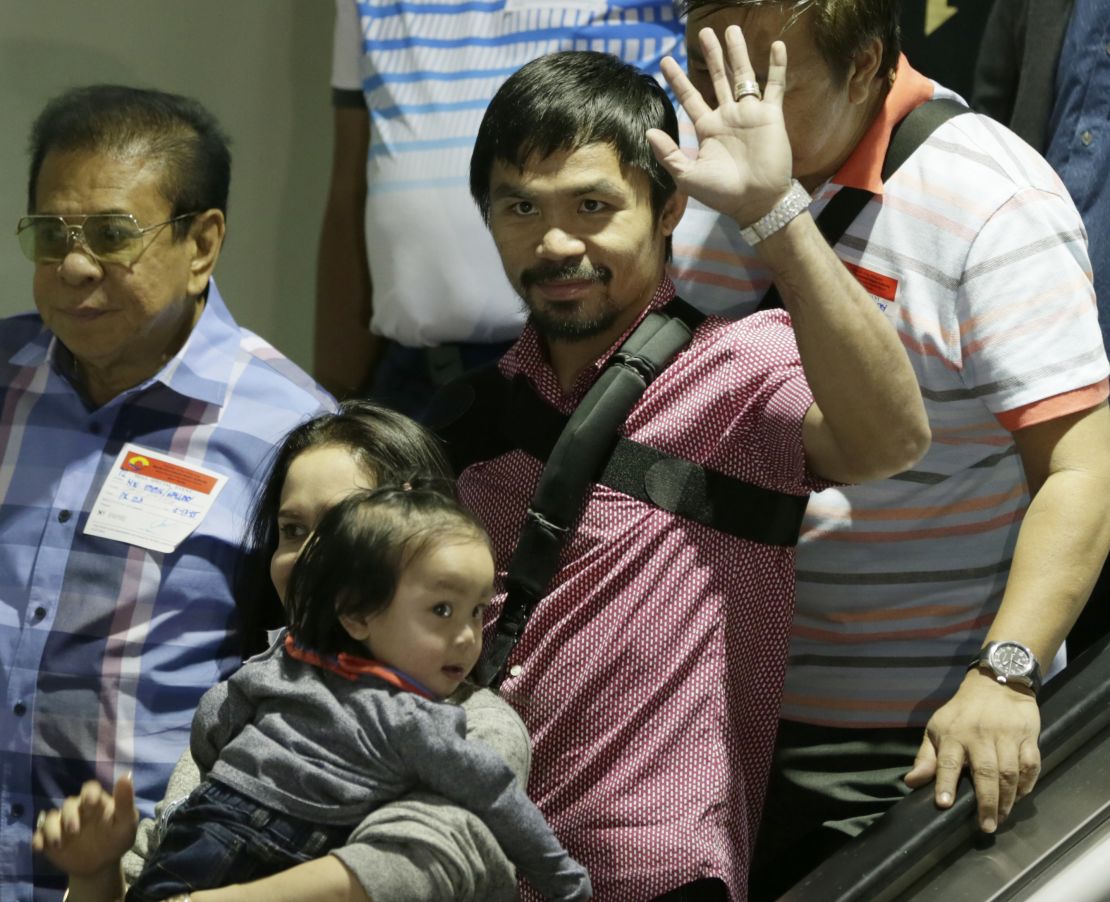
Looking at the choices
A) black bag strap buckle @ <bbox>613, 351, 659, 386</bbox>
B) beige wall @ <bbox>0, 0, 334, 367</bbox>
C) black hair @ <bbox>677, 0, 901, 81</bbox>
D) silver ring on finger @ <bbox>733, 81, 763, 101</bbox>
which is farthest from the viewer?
beige wall @ <bbox>0, 0, 334, 367</bbox>

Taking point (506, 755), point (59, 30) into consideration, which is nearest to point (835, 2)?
point (506, 755)

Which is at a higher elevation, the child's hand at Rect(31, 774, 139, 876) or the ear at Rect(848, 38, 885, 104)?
the ear at Rect(848, 38, 885, 104)

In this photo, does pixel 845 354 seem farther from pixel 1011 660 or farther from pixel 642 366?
pixel 1011 660

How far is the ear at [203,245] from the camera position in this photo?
9.59 ft

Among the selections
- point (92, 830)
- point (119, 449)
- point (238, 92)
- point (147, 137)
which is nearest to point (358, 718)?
point (92, 830)

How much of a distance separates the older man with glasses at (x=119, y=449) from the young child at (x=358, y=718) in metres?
0.70

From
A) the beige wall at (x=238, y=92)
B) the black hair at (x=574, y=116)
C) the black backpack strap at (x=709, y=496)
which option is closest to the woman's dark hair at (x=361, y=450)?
the black backpack strap at (x=709, y=496)

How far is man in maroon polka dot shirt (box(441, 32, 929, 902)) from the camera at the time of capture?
1979 mm

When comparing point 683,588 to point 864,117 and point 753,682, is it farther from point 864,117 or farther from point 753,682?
point 864,117

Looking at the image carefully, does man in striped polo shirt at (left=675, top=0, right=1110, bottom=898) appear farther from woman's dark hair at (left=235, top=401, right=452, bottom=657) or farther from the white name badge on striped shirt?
the white name badge on striped shirt

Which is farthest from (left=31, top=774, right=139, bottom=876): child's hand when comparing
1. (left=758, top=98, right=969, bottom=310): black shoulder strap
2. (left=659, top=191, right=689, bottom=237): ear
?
(left=758, top=98, right=969, bottom=310): black shoulder strap

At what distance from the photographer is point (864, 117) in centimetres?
246

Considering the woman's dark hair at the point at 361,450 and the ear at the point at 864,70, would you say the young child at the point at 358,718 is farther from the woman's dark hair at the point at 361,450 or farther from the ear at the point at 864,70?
the ear at the point at 864,70

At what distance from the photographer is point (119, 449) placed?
2.83 metres
